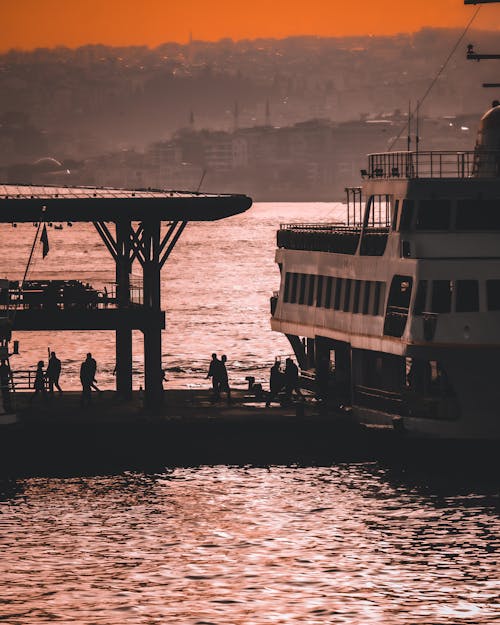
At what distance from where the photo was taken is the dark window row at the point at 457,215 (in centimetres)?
5081

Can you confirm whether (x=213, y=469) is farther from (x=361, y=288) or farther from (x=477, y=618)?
(x=477, y=618)

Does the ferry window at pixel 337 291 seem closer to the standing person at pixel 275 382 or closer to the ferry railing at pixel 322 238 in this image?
the ferry railing at pixel 322 238

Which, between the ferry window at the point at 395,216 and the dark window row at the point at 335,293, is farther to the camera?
the dark window row at the point at 335,293

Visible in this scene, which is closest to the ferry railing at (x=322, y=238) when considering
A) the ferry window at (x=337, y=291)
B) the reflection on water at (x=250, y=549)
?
the ferry window at (x=337, y=291)

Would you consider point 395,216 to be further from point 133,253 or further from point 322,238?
point 133,253

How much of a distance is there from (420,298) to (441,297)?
552 mm

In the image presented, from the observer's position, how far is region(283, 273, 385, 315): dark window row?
52.8m

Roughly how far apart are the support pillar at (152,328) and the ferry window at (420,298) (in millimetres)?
10018

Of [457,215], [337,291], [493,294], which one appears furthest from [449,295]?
[337,291]

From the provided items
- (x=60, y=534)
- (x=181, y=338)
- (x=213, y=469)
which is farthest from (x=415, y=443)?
(x=181, y=338)

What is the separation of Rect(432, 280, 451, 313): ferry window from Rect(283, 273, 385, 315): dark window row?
2.59 m

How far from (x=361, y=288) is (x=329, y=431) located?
4240 mm

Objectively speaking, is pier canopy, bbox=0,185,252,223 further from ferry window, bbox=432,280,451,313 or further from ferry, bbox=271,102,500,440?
ferry window, bbox=432,280,451,313

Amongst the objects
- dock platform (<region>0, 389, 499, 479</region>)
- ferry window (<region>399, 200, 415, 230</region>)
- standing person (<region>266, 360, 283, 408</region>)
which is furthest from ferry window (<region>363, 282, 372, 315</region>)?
standing person (<region>266, 360, 283, 408</region>)
